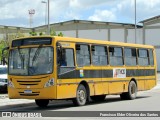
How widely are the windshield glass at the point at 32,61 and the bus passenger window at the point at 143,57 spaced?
8.06m

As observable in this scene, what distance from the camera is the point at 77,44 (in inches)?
791

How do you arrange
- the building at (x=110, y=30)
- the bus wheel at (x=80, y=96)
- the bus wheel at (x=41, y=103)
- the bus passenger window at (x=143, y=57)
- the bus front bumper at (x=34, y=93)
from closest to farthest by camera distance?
the bus front bumper at (x=34, y=93) < the bus wheel at (x=80, y=96) < the bus wheel at (x=41, y=103) < the bus passenger window at (x=143, y=57) < the building at (x=110, y=30)

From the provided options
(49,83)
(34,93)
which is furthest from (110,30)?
(49,83)

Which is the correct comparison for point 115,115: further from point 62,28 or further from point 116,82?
point 62,28

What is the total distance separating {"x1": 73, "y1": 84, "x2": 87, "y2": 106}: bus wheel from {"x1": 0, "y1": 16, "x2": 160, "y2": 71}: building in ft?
178

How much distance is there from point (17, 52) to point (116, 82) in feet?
18.5

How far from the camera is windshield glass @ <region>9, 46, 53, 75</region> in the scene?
1861cm

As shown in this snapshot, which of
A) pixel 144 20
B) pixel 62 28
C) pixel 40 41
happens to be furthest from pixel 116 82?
pixel 62 28

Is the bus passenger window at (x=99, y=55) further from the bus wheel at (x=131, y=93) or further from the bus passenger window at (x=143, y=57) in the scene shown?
the bus passenger window at (x=143, y=57)

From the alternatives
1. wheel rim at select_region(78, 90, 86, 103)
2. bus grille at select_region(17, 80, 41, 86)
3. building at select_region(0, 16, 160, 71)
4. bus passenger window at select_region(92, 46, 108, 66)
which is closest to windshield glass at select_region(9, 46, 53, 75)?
bus grille at select_region(17, 80, 41, 86)

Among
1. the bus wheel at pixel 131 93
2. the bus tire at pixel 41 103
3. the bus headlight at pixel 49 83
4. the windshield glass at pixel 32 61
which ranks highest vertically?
the windshield glass at pixel 32 61

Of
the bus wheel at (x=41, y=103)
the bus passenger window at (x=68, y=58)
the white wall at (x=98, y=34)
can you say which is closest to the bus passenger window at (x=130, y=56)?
the bus passenger window at (x=68, y=58)

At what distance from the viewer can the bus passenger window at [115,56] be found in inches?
894

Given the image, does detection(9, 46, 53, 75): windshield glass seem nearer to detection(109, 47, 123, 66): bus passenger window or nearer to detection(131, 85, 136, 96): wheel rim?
detection(109, 47, 123, 66): bus passenger window
